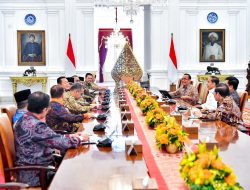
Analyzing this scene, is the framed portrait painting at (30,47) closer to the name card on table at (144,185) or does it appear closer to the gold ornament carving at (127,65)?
the gold ornament carving at (127,65)

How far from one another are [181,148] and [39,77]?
1168cm

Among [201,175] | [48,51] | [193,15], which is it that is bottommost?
[201,175]

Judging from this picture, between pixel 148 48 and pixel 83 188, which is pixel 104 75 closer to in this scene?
pixel 148 48

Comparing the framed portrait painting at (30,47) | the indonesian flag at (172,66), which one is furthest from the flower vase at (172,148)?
the framed portrait painting at (30,47)

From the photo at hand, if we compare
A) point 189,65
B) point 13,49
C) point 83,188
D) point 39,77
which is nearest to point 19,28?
point 13,49

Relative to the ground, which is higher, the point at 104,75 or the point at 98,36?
the point at 98,36

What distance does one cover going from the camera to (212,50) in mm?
15406

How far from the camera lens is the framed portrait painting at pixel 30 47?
49.4 ft

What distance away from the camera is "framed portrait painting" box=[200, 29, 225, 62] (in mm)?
15391

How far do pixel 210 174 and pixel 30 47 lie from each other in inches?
536

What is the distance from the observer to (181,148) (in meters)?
3.39

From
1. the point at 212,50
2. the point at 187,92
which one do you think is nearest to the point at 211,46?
the point at 212,50

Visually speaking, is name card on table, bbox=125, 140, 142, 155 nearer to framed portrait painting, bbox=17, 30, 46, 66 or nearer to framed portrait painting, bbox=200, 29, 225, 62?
framed portrait painting, bbox=17, 30, 46, 66

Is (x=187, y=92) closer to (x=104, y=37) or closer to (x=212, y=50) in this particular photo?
(x=212, y=50)
